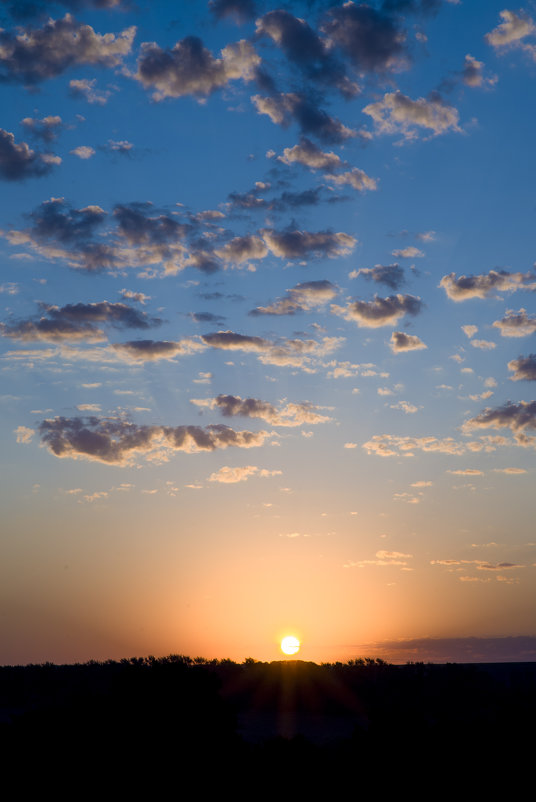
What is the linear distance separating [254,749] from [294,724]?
19728 mm

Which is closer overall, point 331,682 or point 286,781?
point 286,781

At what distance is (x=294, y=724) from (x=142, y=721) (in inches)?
926

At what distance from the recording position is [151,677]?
2584 centimetres

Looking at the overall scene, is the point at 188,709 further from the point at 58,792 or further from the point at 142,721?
the point at 58,792

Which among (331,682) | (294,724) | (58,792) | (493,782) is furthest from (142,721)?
(331,682)

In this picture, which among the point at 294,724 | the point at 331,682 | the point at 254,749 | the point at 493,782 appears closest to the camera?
the point at 493,782

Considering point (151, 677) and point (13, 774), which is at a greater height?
point (151, 677)

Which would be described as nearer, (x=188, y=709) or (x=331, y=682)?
(x=188, y=709)

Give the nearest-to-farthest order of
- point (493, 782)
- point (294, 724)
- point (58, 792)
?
1. point (58, 792)
2. point (493, 782)
3. point (294, 724)

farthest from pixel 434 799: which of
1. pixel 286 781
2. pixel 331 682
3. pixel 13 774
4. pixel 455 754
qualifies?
pixel 331 682

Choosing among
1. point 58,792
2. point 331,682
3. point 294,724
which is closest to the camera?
point 58,792

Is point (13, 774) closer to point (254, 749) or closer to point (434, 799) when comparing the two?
point (254, 749)

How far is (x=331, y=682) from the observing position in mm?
54844

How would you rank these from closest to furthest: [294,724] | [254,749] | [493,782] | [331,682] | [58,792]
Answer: [58,792] < [493,782] < [254,749] < [294,724] < [331,682]
